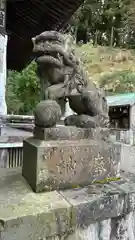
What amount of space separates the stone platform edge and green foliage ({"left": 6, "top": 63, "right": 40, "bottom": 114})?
945 cm

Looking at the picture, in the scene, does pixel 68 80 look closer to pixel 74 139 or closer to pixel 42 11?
pixel 74 139

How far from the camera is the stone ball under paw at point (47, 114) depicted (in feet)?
3.90

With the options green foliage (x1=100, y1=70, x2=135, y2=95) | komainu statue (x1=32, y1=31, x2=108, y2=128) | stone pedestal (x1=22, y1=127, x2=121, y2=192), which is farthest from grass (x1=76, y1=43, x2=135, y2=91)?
stone pedestal (x1=22, y1=127, x2=121, y2=192)

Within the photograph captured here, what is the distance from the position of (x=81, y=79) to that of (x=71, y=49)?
211 millimetres

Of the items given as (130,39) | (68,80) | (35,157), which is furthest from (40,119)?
(130,39)

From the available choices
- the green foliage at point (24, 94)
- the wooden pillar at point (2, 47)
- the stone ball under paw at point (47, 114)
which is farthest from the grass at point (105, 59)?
the stone ball under paw at point (47, 114)

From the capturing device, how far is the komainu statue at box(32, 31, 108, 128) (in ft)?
4.27

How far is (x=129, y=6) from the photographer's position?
14.6 m

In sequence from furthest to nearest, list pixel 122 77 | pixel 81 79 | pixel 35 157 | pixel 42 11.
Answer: pixel 122 77 → pixel 42 11 → pixel 81 79 → pixel 35 157

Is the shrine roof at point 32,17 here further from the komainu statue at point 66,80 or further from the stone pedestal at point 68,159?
the stone pedestal at point 68,159

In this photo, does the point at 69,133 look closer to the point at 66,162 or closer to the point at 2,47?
the point at 66,162

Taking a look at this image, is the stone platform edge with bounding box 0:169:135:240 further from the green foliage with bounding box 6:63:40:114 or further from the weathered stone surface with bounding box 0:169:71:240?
the green foliage with bounding box 6:63:40:114

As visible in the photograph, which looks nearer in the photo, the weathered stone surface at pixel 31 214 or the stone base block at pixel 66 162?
the weathered stone surface at pixel 31 214

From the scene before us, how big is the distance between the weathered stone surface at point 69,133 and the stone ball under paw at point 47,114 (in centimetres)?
4
